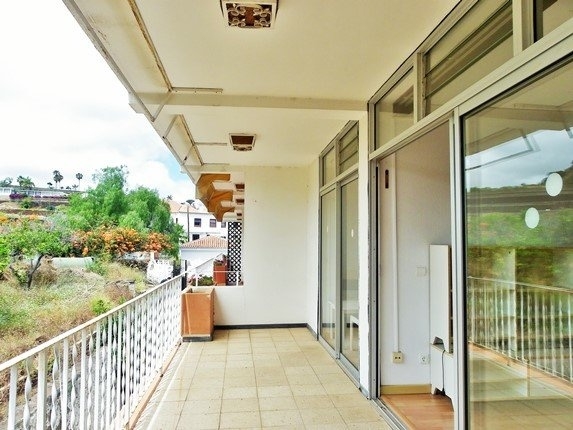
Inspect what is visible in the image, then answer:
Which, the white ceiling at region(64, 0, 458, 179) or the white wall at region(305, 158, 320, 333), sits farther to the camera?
the white wall at region(305, 158, 320, 333)

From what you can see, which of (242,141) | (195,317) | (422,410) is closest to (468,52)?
(422,410)

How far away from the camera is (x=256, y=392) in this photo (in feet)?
11.9

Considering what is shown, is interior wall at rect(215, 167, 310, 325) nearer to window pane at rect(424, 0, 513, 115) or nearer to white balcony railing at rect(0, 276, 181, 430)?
white balcony railing at rect(0, 276, 181, 430)

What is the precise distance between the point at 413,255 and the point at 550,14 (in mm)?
2376

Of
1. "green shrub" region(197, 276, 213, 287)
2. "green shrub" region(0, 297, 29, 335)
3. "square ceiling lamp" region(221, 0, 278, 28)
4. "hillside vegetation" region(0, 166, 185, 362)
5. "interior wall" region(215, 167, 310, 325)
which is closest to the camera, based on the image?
"square ceiling lamp" region(221, 0, 278, 28)

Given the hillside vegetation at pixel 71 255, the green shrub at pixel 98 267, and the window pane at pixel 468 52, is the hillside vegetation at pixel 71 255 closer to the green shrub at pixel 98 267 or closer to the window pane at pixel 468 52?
the green shrub at pixel 98 267

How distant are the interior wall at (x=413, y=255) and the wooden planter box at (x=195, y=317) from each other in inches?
110

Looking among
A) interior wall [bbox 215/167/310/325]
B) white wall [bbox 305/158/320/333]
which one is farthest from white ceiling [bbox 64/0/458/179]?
interior wall [bbox 215/167/310/325]

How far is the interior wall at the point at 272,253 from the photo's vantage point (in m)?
6.32

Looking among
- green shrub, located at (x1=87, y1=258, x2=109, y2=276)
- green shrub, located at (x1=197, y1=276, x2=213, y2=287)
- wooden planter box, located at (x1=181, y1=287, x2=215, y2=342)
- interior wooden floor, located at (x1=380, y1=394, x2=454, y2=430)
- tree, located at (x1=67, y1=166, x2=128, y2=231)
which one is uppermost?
tree, located at (x1=67, y1=166, x2=128, y2=231)

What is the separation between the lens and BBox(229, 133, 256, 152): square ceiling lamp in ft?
15.2

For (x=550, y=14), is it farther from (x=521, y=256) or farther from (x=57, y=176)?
(x=57, y=176)

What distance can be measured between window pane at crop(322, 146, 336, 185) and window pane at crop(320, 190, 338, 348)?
8.2 inches

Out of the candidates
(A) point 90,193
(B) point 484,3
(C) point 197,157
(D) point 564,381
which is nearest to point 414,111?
(B) point 484,3
